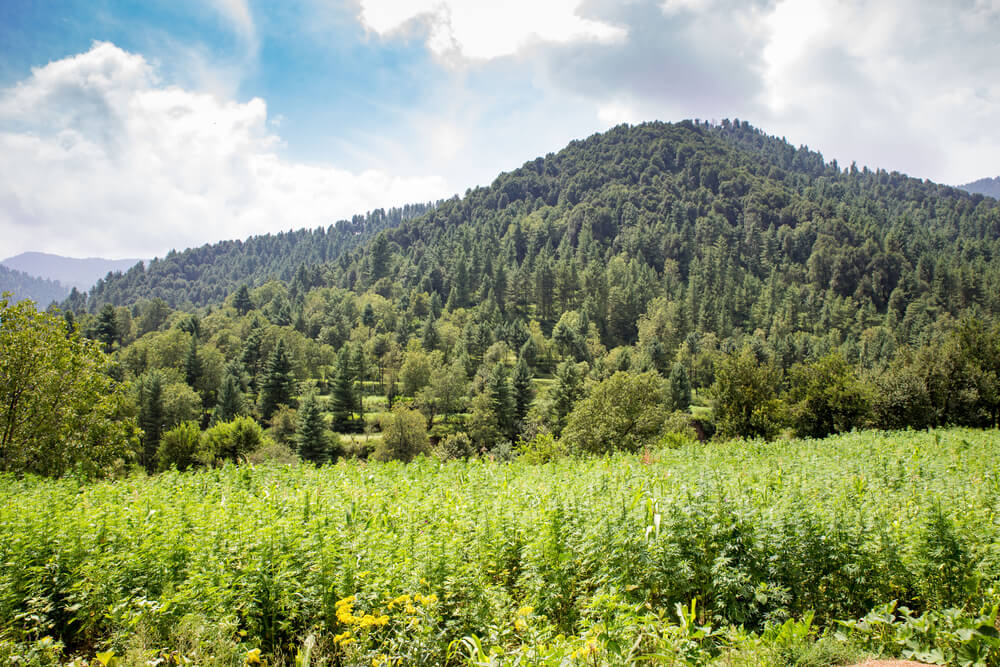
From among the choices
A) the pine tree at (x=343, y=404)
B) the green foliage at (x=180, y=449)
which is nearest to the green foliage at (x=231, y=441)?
the green foliage at (x=180, y=449)

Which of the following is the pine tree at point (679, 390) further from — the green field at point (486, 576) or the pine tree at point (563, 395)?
the green field at point (486, 576)

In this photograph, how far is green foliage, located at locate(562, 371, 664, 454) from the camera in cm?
3544

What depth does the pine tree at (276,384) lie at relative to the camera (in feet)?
218

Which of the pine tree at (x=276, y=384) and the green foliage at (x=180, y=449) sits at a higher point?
the pine tree at (x=276, y=384)

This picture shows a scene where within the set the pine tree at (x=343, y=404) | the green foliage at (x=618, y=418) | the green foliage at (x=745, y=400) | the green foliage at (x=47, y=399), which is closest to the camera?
the green foliage at (x=47, y=399)

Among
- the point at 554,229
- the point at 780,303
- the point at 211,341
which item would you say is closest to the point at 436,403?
the point at 211,341

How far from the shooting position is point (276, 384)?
67.5 meters

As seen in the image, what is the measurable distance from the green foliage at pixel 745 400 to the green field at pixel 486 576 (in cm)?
2810

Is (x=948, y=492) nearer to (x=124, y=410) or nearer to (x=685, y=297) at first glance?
(x=124, y=410)

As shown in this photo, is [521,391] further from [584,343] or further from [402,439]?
[584,343]

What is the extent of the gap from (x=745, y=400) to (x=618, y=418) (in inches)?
368

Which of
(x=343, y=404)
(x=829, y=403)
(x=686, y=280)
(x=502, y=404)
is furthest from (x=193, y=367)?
(x=686, y=280)

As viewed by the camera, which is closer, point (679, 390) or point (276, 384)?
point (276, 384)

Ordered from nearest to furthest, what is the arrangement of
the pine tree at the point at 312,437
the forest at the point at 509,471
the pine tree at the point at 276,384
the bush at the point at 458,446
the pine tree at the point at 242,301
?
the forest at the point at 509,471, the pine tree at the point at 312,437, the bush at the point at 458,446, the pine tree at the point at 276,384, the pine tree at the point at 242,301
